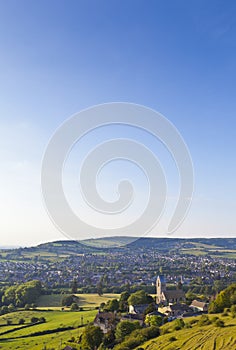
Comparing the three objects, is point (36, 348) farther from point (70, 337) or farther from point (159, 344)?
point (159, 344)

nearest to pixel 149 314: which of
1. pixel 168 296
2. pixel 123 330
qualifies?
pixel 123 330

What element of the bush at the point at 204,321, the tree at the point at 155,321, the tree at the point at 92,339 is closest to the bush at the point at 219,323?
the bush at the point at 204,321

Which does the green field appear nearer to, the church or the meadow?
the meadow

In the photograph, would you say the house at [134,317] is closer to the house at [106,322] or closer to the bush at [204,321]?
the house at [106,322]

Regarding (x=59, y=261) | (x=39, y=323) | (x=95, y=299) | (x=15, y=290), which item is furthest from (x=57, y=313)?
(x=59, y=261)

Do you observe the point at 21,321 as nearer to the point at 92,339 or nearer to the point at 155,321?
the point at 92,339

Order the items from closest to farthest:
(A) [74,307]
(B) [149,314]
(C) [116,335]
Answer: (C) [116,335]
(B) [149,314]
(A) [74,307]
